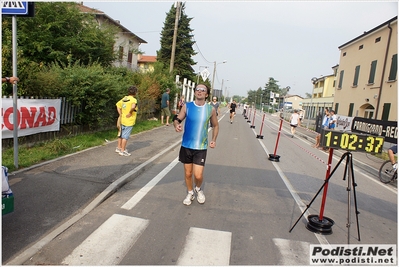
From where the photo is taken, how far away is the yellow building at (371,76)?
63.6 feet

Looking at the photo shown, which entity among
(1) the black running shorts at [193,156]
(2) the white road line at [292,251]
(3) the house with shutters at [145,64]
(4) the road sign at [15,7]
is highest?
(3) the house with shutters at [145,64]

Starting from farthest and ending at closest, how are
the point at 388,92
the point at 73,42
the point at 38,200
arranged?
1. the point at 388,92
2. the point at 73,42
3. the point at 38,200

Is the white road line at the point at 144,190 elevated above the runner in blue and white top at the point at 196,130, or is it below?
below

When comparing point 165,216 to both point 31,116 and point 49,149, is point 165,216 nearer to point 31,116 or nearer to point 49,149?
point 49,149

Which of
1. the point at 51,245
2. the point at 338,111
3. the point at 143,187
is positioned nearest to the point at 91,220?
the point at 51,245

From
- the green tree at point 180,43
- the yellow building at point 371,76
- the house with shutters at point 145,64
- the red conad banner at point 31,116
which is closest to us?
the red conad banner at point 31,116

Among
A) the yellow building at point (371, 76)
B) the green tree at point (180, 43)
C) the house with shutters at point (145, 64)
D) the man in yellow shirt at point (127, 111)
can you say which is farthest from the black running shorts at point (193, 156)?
the green tree at point (180, 43)

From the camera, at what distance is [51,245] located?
3.43 metres

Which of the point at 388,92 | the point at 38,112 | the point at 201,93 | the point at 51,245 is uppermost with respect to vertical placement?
the point at 388,92

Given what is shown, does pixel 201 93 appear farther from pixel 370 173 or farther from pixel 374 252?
pixel 370 173

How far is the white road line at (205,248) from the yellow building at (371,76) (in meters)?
18.4

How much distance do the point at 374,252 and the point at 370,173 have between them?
260 inches

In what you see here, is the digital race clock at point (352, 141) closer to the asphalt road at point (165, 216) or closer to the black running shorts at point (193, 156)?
the asphalt road at point (165, 216)

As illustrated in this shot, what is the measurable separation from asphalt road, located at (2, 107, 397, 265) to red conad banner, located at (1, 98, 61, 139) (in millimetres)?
1268
